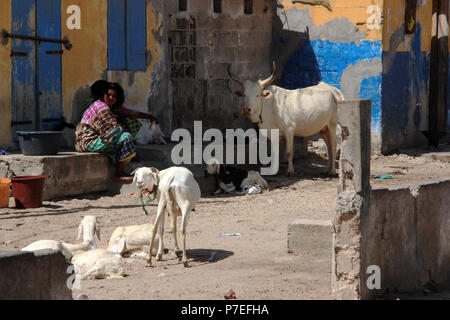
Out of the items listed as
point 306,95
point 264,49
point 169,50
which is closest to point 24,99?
point 169,50

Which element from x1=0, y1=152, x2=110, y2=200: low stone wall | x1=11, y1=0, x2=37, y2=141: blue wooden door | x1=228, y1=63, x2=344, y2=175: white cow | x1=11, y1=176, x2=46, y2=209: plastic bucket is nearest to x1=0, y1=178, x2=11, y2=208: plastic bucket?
x1=11, y1=176, x2=46, y2=209: plastic bucket

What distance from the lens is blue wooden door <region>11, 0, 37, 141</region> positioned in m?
10.6

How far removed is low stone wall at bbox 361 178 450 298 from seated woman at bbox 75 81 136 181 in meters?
5.37

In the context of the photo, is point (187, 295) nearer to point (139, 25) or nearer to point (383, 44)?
point (139, 25)

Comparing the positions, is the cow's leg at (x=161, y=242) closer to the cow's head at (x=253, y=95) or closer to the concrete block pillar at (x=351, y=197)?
the concrete block pillar at (x=351, y=197)

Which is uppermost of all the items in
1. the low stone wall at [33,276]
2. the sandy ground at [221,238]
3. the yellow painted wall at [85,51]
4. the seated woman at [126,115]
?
the yellow painted wall at [85,51]

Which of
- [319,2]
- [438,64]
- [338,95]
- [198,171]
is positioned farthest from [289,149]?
[438,64]

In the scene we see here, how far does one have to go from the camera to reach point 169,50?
14.0 metres

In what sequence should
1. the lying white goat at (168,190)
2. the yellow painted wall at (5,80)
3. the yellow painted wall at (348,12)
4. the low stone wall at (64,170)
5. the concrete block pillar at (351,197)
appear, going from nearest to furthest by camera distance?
the concrete block pillar at (351,197) < the lying white goat at (168,190) < the low stone wall at (64,170) < the yellow painted wall at (5,80) < the yellow painted wall at (348,12)

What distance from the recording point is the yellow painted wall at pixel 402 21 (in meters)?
14.9

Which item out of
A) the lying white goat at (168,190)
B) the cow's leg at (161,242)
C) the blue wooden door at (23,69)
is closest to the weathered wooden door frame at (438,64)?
the blue wooden door at (23,69)

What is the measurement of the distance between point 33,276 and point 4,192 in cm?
558

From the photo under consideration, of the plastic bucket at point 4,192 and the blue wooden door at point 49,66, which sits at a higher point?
the blue wooden door at point 49,66
